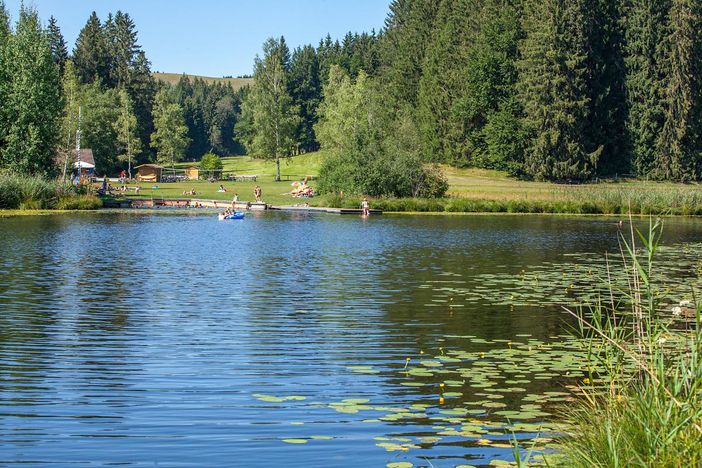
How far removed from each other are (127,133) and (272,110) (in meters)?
19.5

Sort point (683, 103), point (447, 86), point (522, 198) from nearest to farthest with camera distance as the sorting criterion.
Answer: point (522, 198), point (683, 103), point (447, 86)

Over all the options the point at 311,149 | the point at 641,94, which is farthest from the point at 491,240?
the point at 311,149

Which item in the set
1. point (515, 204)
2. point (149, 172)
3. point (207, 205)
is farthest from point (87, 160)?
point (515, 204)

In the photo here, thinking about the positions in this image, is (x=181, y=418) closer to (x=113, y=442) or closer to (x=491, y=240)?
(x=113, y=442)

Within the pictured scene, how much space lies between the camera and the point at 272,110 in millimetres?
119688

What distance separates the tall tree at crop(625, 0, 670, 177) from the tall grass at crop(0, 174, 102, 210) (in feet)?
185

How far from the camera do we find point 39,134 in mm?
69438

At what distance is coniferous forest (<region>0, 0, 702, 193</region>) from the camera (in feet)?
238

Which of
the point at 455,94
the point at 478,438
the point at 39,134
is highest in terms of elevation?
the point at 455,94

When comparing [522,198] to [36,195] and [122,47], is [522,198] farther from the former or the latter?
[122,47]

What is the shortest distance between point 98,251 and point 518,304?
20.0m

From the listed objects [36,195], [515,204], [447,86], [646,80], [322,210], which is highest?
[447,86]

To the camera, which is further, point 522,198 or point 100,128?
point 100,128

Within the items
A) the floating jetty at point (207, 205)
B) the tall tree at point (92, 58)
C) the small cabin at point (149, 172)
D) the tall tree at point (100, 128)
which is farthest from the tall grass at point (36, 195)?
the tall tree at point (92, 58)
